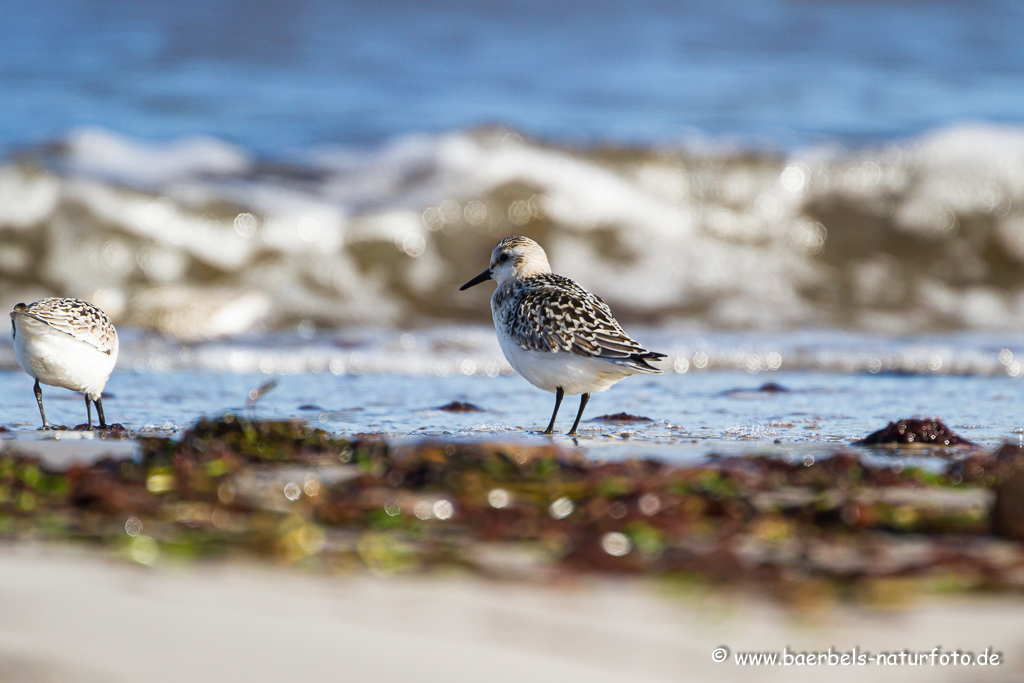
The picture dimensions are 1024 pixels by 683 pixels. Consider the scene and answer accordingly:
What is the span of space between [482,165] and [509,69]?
15.0ft

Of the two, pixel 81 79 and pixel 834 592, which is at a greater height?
pixel 81 79

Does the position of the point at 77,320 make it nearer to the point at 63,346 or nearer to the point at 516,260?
the point at 63,346

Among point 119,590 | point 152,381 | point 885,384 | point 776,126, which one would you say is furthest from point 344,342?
point 776,126

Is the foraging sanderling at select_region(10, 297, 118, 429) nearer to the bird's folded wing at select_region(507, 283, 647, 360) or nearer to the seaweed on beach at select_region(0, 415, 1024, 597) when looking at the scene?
the seaweed on beach at select_region(0, 415, 1024, 597)

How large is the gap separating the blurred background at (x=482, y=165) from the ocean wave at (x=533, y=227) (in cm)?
3

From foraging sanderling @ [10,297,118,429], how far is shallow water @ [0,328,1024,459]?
0.85 feet

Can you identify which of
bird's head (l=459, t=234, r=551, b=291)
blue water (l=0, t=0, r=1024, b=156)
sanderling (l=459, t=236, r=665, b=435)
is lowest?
sanderling (l=459, t=236, r=665, b=435)

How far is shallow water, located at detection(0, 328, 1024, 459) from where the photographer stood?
491cm

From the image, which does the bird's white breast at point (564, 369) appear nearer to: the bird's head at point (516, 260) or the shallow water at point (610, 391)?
the shallow water at point (610, 391)

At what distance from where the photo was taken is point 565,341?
4.77 meters

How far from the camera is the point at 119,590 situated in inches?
93.0

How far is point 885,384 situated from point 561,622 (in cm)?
504

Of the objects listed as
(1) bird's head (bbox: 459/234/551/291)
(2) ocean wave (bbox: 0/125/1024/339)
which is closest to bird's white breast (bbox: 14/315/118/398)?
(1) bird's head (bbox: 459/234/551/291)

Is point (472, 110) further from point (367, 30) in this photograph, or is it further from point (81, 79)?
point (81, 79)
